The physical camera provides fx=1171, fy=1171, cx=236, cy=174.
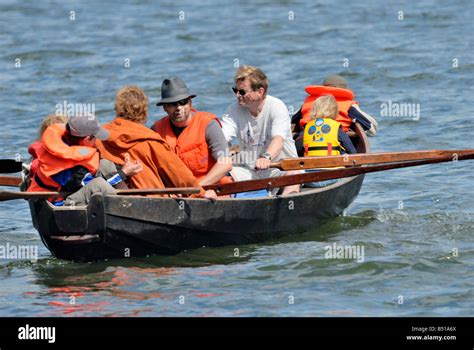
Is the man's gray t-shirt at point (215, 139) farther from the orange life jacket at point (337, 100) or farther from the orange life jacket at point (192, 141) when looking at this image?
the orange life jacket at point (337, 100)

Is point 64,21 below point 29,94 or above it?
above

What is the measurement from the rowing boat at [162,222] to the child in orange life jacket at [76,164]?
5.4 inches

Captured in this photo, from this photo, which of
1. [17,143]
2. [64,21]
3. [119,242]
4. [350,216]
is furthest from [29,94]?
[119,242]

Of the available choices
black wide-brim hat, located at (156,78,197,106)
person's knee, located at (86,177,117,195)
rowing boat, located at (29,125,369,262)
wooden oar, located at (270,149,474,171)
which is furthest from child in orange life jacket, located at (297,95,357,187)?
person's knee, located at (86,177,117,195)

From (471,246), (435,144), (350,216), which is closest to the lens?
(471,246)

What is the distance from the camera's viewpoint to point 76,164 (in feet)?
→ 28.1

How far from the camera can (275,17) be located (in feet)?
72.9

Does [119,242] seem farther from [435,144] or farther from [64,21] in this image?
[64,21]

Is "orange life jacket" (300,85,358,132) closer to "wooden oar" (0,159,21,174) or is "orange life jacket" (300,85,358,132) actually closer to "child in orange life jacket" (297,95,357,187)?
"child in orange life jacket" (297,95,357,187)

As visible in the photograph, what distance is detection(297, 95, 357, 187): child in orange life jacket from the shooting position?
34.8ft

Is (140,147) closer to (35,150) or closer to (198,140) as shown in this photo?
(198,140)

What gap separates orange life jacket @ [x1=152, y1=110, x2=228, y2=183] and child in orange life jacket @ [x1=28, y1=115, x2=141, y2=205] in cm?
69
